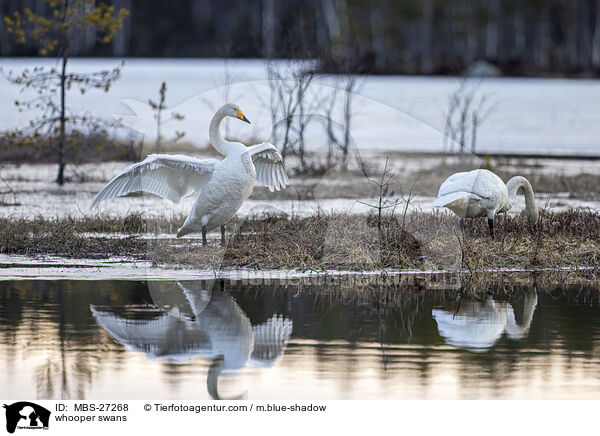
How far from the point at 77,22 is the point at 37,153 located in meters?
5.75

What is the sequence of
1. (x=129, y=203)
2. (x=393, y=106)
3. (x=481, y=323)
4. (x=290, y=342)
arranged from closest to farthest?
1. (x=290, y=342)
2. (x=481, y=323)
3. (x=129, y=203)
4. (x=393, y=106)

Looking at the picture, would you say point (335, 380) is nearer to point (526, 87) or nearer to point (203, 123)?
point (203, 123)

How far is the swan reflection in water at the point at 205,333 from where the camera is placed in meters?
7.56

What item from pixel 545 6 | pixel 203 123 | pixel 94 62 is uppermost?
pixel 545 6

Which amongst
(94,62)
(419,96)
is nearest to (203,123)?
(419,96)

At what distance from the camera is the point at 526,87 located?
53.7 metres

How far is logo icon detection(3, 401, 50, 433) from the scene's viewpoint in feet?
20.5

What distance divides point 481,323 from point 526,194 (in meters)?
4.30

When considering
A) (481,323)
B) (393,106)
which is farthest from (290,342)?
(393,106)

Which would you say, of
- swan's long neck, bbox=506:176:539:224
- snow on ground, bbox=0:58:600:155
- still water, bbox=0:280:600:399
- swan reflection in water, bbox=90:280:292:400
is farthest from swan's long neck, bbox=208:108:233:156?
swan's long neck, bbox=506:176:539:224

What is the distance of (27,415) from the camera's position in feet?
20.7

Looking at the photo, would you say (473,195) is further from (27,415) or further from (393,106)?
(393,106)

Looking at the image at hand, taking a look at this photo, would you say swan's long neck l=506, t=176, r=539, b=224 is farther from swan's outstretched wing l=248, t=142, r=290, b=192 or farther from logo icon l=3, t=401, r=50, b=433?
logo icon l=3, t=401, r=50, b=433

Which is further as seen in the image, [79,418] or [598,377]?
[598,377]
